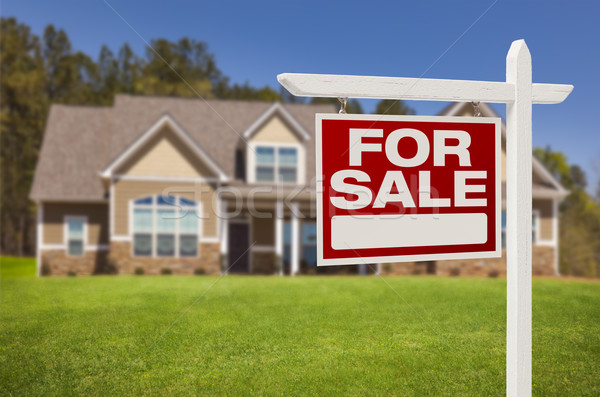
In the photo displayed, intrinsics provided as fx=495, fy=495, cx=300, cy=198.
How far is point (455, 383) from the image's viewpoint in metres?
5.53

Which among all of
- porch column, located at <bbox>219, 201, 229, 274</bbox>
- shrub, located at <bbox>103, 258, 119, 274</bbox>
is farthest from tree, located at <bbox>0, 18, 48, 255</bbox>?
porch column, located at <bbox>219, 201, 229, 274</bbox>

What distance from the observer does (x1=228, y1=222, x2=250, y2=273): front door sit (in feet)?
73.7

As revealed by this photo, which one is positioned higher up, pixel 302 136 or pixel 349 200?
pixel 302 136

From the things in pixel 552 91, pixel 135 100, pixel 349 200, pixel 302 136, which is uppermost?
pixel 135 100

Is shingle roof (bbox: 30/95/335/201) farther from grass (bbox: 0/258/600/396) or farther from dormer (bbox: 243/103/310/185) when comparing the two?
grass (bbox: 0/258/600/396)

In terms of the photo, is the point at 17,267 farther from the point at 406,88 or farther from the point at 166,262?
the point at 406,88

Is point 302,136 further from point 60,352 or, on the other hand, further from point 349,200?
point 349,200

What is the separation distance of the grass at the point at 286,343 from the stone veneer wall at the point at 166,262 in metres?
8.48

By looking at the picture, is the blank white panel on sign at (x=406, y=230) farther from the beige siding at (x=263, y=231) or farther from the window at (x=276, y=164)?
the beige siding at (x=263, y=231)

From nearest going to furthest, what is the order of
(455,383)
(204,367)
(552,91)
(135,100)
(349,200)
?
(349,200) → (552,91) → (455,383) → (204,367) → (135,100)

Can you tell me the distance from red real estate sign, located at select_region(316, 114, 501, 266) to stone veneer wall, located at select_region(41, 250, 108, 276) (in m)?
19.9

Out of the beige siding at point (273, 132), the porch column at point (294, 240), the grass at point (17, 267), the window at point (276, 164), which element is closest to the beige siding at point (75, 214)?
the grass at point (17, 267)

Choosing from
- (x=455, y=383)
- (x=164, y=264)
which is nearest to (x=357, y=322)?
(x=455, y=383)

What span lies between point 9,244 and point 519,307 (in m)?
42.6
